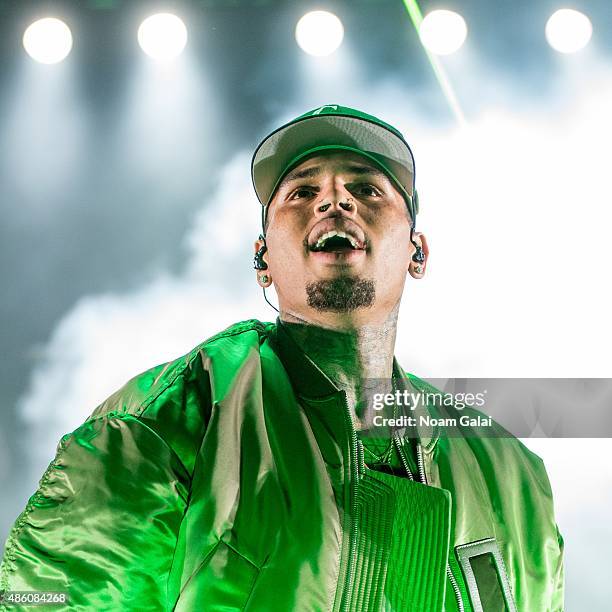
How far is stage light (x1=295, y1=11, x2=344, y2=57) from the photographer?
2484mm

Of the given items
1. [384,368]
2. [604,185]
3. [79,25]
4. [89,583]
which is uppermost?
[79,25]

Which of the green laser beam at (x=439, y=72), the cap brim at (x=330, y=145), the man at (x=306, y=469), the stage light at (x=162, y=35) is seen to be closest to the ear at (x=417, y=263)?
the man at (x=306, y=469)

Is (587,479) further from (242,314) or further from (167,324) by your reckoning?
(167,324)

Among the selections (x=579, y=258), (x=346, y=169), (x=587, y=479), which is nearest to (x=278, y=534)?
(x=346, y=169)

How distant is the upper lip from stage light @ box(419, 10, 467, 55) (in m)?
0.86

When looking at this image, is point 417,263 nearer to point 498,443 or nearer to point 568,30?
point 498,443

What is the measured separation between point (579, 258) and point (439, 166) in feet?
1.37

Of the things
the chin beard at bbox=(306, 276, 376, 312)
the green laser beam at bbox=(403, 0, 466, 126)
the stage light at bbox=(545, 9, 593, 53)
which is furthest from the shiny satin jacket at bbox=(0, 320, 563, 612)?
the stage light at bbox=(545, 9, 593, 53)

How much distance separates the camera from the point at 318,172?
189 cm

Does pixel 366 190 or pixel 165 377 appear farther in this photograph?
pixel 366 190

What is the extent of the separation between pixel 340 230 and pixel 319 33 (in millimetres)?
892

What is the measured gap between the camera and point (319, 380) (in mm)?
1658

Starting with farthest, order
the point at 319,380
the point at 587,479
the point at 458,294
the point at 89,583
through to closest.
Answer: the point at 458,294 → the point at 587,479 → the point at 319,380 → the point at 89,583

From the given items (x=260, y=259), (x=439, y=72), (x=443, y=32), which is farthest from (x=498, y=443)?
(x=443, y=32)
